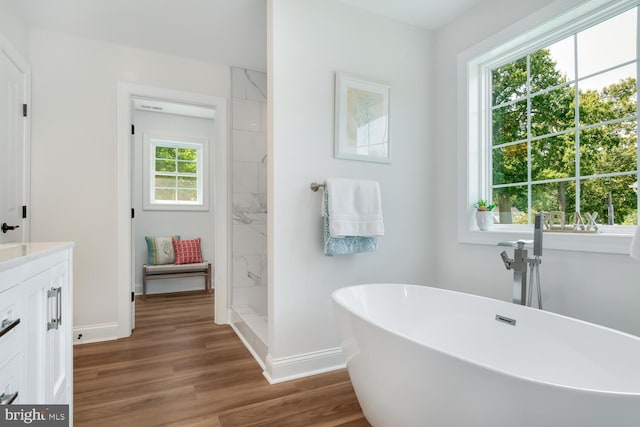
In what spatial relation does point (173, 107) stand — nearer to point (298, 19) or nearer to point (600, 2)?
point (298, 19)

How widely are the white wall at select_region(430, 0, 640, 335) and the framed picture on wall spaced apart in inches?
19.8

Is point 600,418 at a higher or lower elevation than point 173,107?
lower

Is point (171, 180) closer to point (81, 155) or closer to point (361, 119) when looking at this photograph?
point (81, 155)

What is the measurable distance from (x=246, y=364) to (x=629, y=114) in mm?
2702

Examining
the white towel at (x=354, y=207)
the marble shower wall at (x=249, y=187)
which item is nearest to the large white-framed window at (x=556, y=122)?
the white towel at (x=354, y=207)

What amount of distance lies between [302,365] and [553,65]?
2465mm

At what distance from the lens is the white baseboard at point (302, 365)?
2.09 meters

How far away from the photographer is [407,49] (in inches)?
104

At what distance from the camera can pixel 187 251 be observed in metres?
4.63

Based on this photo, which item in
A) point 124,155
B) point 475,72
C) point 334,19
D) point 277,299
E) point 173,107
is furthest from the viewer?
point 173,107

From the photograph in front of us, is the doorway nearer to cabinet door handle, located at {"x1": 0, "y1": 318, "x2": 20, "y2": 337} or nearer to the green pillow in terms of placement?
the green pillow

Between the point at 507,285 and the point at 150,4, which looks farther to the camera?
the point at 150,4

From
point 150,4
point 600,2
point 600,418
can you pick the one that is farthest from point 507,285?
point 150,4

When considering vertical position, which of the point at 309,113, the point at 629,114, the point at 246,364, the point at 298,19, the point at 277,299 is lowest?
the point at 246,364
